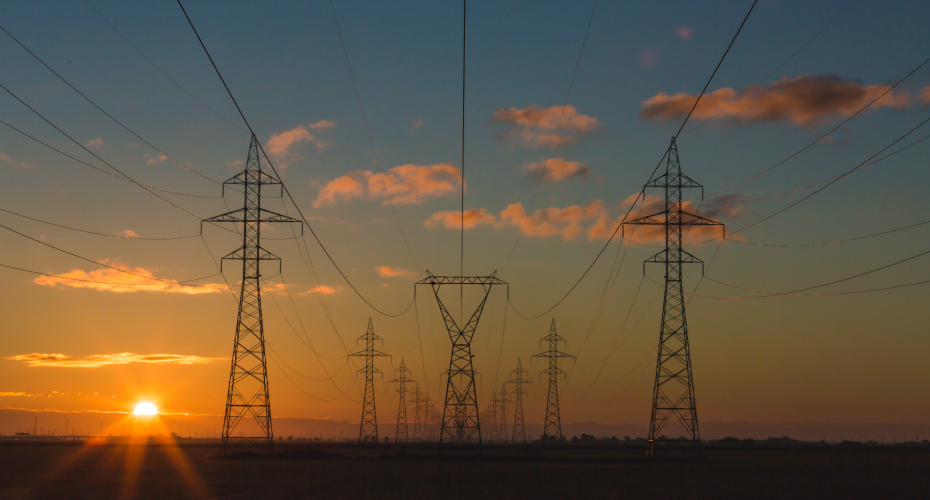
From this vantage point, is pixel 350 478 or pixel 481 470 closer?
pixel 350 478

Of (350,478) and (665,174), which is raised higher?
(665,174)

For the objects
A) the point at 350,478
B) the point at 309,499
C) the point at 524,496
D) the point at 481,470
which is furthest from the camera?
A: the point at 481,470

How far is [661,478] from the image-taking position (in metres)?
47.3

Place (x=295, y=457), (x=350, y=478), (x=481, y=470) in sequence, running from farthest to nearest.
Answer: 1. (x=295, y=457)
2. (x=481, y=470)
3. (x=350, y=478)

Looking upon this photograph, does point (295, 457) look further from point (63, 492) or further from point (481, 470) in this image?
point (63, 492)

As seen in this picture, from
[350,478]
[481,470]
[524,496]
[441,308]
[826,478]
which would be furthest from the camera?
[441,308]

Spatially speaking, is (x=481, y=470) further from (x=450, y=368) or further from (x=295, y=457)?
(x=295, y=457)

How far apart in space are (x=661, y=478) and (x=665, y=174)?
73.6 ft

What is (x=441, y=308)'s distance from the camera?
67.8 m


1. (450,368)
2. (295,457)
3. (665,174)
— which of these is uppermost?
(665,174)

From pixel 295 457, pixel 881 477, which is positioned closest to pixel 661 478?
pixel 881 477

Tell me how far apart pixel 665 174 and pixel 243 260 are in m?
30.9

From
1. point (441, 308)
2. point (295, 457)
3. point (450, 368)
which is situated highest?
point (441, 308)

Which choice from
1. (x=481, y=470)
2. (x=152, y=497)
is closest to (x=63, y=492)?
(x=152, y=497)
